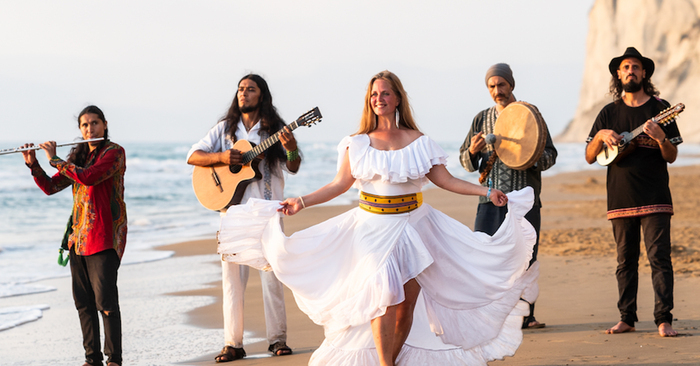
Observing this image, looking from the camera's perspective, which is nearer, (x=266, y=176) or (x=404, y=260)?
(x=404, y=260)

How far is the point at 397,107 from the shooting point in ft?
13.9

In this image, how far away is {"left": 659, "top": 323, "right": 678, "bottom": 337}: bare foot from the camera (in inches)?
192

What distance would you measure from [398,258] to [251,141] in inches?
68.6

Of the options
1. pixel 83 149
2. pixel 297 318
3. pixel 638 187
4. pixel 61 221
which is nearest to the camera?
pixel 83 149

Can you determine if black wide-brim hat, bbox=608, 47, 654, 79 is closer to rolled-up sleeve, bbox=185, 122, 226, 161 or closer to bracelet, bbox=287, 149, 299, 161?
bracelet, bbox=287, 149, 299, 161

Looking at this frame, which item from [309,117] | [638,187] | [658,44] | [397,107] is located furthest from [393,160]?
[658,44]

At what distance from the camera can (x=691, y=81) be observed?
59.9 m

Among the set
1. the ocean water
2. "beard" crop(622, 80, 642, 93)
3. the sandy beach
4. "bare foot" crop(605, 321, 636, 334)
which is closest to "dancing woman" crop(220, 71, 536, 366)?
the sandy beach

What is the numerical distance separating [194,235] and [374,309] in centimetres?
866

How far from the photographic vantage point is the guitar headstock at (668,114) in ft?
15.5

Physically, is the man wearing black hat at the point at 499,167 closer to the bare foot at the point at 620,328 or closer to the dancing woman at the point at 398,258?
the bare foot at the point at 620,328

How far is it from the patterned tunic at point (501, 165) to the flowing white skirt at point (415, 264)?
3.65ft

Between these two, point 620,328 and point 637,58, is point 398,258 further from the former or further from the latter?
point 637,58

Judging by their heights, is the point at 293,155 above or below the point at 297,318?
above
